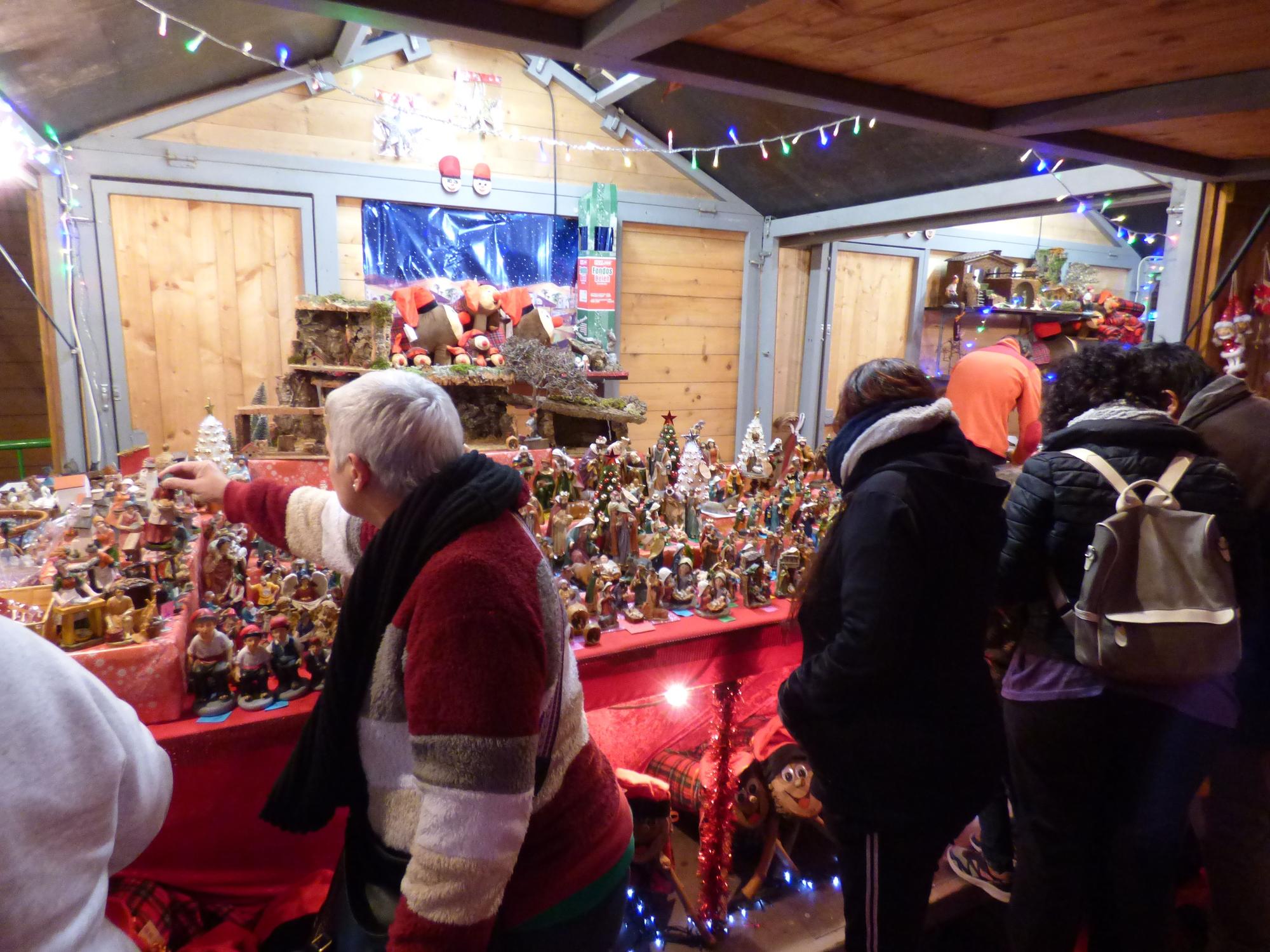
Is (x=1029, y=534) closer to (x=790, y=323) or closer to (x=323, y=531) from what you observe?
(x=323, y=531)

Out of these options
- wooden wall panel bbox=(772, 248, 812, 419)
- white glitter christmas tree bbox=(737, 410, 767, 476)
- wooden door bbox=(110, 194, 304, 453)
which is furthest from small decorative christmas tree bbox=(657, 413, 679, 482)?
wooden wall panel bbox=(772, 248, 812, 419)

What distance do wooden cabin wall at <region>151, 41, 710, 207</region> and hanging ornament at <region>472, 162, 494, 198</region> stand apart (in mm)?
36

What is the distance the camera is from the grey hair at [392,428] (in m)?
1.11

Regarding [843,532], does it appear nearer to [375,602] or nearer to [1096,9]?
[375,602]

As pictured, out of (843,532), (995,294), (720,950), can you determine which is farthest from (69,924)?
(995,294)

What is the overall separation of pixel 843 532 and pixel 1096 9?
1.02 meters

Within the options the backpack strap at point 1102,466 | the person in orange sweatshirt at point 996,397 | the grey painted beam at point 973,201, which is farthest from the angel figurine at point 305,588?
the grey painted beam at point 973,201

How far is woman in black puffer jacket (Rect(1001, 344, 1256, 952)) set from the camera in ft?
5.31

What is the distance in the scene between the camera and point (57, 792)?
81cm

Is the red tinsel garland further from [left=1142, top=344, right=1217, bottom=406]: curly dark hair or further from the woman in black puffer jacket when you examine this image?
[left=1142, top=344, right=1217, bottom=406]: curly dark hair

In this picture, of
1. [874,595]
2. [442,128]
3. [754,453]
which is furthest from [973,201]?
[874,595]

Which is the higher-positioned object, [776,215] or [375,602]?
[776,215]

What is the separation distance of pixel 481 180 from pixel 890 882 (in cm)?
422

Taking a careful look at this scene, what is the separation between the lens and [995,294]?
554 centimetres
